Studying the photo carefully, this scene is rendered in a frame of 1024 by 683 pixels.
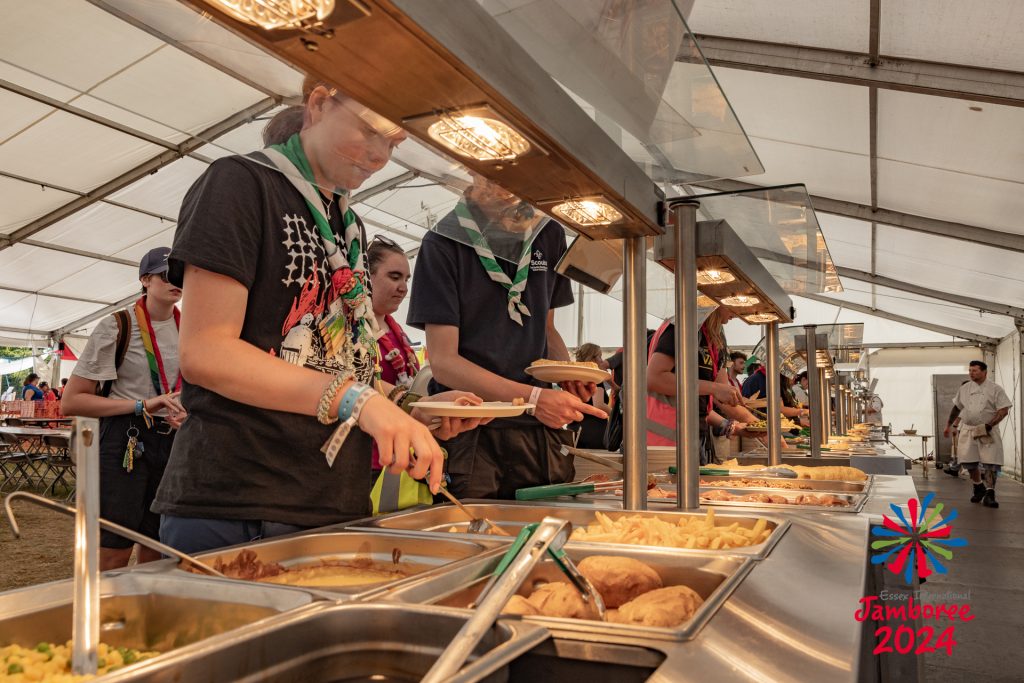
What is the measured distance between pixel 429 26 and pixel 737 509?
1404 mm

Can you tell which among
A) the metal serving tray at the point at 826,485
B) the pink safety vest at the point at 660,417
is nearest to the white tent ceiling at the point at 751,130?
the metal serving tray at the point at 826,485

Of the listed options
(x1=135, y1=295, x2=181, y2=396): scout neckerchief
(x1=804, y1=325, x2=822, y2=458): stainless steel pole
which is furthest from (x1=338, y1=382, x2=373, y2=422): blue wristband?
(x1=804, y1=325, x2=822, y2=458): stainless steel pole

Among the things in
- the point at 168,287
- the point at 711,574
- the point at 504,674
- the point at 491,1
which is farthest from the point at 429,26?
the point at 168,287

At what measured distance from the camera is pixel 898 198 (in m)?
Result: 9.44

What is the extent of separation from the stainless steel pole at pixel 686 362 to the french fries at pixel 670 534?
338 mm

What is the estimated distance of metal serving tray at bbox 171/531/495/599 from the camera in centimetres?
124

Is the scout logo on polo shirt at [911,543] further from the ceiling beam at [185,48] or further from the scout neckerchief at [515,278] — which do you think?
the ceiling beam at [185,48]

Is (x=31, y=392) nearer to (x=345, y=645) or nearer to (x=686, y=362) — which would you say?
(x=686, y=362)

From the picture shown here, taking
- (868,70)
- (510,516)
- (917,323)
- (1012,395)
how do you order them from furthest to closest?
(917,323), (1012,395), (868,70), (510,516)

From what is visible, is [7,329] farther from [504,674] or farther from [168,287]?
→ [504,674]

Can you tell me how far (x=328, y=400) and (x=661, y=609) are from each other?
22.0 inches

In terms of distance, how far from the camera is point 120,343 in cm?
318

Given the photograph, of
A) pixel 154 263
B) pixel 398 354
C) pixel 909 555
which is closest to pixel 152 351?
pixel 154 263

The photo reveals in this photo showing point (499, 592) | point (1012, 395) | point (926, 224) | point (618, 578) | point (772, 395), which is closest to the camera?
point (499, 592)
